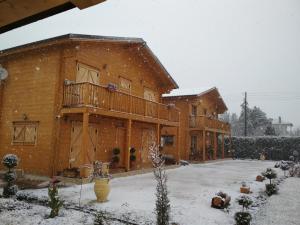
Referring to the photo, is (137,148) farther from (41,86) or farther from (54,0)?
(54,0)

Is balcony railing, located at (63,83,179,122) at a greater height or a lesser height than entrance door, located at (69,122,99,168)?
greater

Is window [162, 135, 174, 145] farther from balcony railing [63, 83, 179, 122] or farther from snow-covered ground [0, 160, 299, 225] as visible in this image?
snow-covered ground [0, 160, 299, 225]

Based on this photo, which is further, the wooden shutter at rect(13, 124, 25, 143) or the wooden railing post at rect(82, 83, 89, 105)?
the wooden shutter at rect(13, 124, 25, 143)

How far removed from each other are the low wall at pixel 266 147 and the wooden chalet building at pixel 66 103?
1960 cm

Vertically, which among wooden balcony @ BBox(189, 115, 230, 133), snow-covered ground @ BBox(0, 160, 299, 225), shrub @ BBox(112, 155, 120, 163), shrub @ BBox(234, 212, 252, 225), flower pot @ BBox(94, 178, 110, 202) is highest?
wooden balcony @ BBox(189, 115, 230, 133)

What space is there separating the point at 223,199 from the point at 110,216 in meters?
3.23

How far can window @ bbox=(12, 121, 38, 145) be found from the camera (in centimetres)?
1366

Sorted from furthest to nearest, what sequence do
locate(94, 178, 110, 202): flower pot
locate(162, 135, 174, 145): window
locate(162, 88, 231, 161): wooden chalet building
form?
1. locate(162, 135, 174, 145): window
2. locate(162, 88, 231, 161): wooden chalet building
3. locate(94, 178, 110, 202): flower pot

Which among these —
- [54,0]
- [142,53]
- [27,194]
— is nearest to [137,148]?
[142,53]

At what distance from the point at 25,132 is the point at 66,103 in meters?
2.90

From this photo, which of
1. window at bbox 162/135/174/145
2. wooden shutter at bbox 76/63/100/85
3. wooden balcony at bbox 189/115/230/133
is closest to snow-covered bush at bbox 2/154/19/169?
wooden shutter at bbox 76/63/100/85

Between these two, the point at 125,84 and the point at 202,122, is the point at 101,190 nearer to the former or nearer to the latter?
the point at 125,84

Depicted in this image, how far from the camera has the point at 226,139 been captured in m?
34.9

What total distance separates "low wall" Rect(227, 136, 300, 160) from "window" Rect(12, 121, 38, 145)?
85.4 ft
